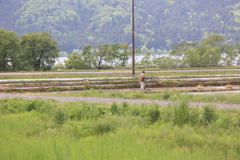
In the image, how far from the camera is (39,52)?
186 feet

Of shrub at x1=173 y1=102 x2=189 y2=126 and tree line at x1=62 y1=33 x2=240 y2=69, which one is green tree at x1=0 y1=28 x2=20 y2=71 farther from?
shrub at x1=173 y1=102 x2=189 y2=126

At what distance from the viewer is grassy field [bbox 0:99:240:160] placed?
22.2 feet

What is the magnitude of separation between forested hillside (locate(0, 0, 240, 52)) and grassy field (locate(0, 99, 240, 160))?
79199mm

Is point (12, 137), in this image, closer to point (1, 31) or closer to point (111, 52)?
point (1, 31)

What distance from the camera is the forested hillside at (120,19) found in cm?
10162

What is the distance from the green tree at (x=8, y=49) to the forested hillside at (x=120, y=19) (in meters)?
38.7

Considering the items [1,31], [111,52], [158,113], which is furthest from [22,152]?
[111,52]

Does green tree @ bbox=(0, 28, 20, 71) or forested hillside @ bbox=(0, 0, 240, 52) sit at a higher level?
forested hillside @ bbox=(0, 0, 240, 52)

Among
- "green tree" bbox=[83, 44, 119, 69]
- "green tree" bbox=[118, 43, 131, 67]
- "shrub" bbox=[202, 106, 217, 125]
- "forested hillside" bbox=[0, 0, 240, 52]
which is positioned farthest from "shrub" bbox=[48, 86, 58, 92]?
"forested hillside" bbox=[0, 0, 240, 52]

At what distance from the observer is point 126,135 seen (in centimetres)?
911

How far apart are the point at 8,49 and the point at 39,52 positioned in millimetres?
6378

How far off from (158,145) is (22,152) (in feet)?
11.1

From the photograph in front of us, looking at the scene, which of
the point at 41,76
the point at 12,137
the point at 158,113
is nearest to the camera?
the point at 12,137

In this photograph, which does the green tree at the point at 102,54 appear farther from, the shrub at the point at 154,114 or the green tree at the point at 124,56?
the shrub at the point at 154,114
